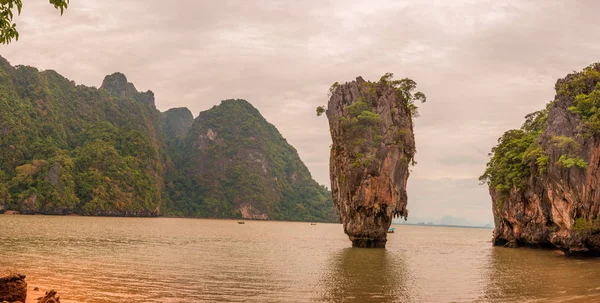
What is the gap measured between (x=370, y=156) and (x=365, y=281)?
18.7 meters

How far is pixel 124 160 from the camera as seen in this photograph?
407 ft

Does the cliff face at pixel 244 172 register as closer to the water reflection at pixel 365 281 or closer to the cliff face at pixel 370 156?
the cliff face at pixel 370 156

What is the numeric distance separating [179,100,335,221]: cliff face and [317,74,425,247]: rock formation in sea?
125m

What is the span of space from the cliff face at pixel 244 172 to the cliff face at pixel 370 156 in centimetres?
12485

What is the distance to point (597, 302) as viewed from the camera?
1408cm

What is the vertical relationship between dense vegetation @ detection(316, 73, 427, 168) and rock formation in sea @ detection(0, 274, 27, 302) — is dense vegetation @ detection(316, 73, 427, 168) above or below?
above

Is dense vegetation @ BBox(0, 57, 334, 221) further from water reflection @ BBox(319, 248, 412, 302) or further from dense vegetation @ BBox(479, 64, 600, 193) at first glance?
dense vegetation @ BBox(479, 64, 600, 193)

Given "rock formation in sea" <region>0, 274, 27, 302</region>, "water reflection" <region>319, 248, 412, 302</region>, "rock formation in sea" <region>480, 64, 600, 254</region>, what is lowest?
"water reflection" <region>319, 248, 412, 302</region>

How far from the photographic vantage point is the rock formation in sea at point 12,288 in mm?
10492

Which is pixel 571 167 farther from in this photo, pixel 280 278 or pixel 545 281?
pixel 280 278

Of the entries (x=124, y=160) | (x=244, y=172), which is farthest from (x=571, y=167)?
(x=244, y=172)

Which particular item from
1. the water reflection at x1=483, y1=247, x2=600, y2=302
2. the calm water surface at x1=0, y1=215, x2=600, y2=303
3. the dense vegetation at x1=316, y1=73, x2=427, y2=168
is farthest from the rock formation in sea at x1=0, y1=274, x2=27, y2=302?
the dense vegetation at x1=316, y1=73, x2=427, y2=168

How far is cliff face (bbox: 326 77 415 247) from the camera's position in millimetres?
36562

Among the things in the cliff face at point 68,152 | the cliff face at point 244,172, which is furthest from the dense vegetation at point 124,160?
the cliff face at point 244,172
